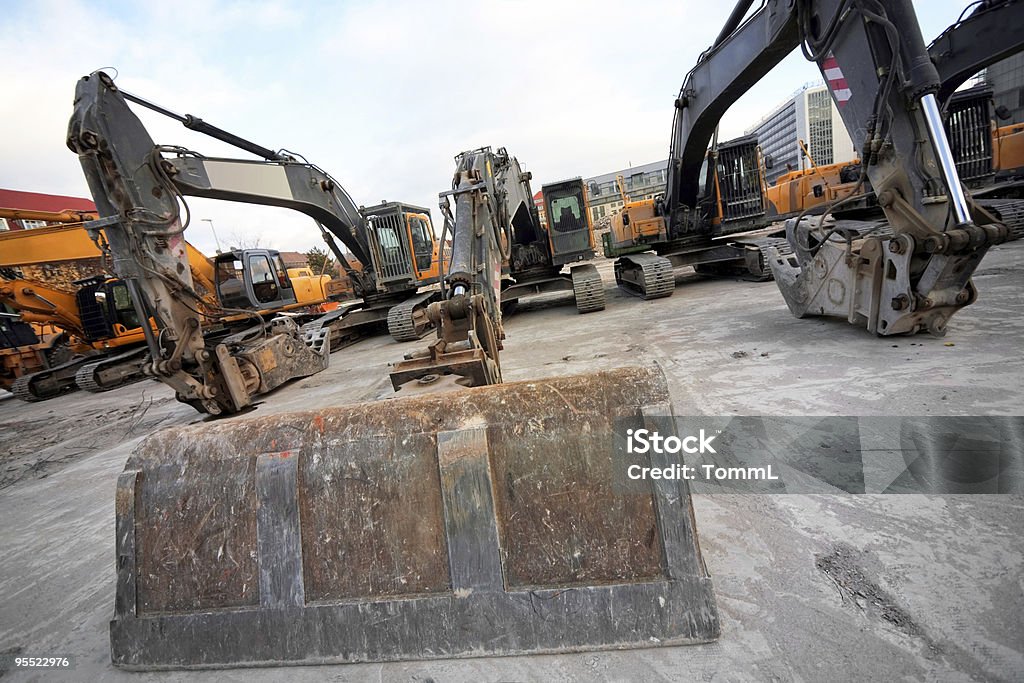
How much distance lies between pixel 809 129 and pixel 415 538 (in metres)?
79.3

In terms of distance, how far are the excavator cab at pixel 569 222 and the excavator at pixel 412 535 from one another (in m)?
7.82

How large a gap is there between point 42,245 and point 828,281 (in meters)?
12.9

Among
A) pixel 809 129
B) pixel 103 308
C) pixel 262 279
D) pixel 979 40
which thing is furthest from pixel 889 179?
pixel 809 129

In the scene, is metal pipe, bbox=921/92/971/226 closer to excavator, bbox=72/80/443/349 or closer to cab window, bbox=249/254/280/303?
excavator, bbox=72/80/443/349

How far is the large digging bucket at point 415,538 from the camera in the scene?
5.49 ft

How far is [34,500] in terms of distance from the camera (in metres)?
4.05

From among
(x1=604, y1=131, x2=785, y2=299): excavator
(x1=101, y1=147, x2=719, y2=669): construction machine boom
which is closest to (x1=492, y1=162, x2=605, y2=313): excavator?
(x1=604, y1=131, x2=785, y2=299): excavator

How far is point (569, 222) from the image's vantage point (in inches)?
371

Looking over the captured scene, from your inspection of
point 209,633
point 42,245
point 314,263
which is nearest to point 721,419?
point 209,633

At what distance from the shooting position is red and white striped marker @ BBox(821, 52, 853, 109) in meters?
4.36

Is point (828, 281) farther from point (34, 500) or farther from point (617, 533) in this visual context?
point (34, 500)

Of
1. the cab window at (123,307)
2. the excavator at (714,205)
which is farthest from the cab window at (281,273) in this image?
the excavator at (714,205)

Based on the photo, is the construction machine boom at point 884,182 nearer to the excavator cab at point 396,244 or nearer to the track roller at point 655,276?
the track roller at point 655,276

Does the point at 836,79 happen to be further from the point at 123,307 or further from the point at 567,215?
the point at 123,307
